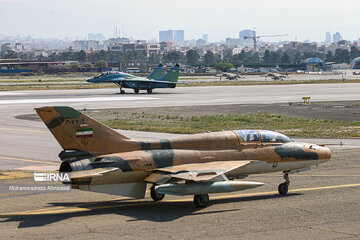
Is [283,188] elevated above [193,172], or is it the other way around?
[193,172]

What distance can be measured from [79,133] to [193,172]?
4.08 metres

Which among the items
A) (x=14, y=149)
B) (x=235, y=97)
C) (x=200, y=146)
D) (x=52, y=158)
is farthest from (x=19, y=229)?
(x=235, y=97)

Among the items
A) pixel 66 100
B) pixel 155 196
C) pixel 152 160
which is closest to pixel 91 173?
pixel 152 160

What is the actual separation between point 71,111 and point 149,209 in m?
4.29

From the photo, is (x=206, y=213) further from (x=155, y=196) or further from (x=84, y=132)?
(x=84, y=132)

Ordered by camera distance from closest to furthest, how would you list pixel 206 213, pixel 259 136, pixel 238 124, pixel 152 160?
pixel 206 213 < pixel 152 160 < pixel 259 136 < pixel 238 124

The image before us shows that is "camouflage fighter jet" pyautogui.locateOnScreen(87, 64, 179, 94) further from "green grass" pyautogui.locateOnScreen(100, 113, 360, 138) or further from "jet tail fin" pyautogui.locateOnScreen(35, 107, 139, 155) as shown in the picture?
"jet tail fin" pyautogui.locateOnScreen(35, 107, 139, 155)

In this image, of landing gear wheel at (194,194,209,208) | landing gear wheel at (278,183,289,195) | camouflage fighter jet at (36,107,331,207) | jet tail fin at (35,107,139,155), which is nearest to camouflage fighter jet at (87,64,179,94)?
camouflage fighter jet at (36,107,331,207)

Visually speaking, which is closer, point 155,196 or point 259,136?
point 155,196

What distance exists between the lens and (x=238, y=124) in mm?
45938

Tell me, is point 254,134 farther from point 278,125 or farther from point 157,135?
point 278,125

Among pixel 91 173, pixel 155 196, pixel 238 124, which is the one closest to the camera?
pixel 91 173

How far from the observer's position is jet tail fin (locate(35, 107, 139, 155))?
1830 cm

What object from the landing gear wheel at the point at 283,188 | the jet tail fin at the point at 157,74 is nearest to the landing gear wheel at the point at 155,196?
the landing gear wheel at the point at 283,188
